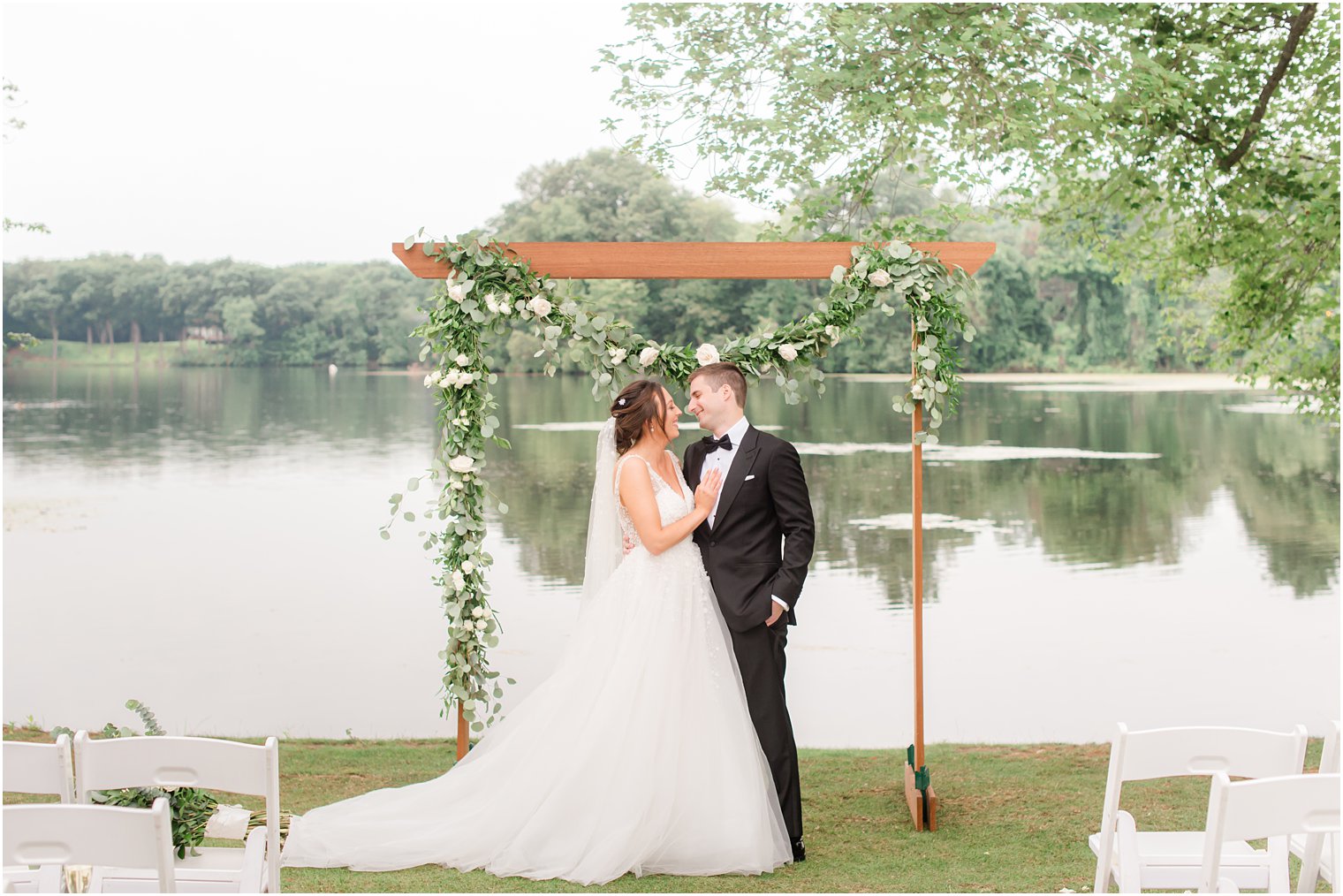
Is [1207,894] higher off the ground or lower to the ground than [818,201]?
lower

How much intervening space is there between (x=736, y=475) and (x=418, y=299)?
27532 millimetres

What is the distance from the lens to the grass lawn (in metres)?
4.18

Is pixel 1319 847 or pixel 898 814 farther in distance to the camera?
pixel 898 814

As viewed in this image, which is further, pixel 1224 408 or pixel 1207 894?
pixel 1224 408

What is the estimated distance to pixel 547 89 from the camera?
108 ft

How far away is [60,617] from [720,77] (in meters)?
9.29

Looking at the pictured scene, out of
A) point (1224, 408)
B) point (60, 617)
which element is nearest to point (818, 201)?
point (60, 617)

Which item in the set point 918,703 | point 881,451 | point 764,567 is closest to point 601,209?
point 881,451

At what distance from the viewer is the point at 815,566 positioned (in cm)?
1465

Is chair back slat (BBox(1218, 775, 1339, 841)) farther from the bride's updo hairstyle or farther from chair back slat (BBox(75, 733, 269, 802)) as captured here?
the bride's updo hairstyle

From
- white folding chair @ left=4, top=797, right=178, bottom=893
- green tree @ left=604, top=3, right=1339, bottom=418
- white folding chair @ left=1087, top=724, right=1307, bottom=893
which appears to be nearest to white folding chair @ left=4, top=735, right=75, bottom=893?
white folding chair @ left=4, top=797, right=178, bottom=893

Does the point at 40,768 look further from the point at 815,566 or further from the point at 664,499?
the point at 815,566

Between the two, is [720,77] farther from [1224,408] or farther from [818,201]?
[1224,408]

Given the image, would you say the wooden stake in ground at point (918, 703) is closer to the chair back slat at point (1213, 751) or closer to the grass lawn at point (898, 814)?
the grass lawn at point (898, 814)
